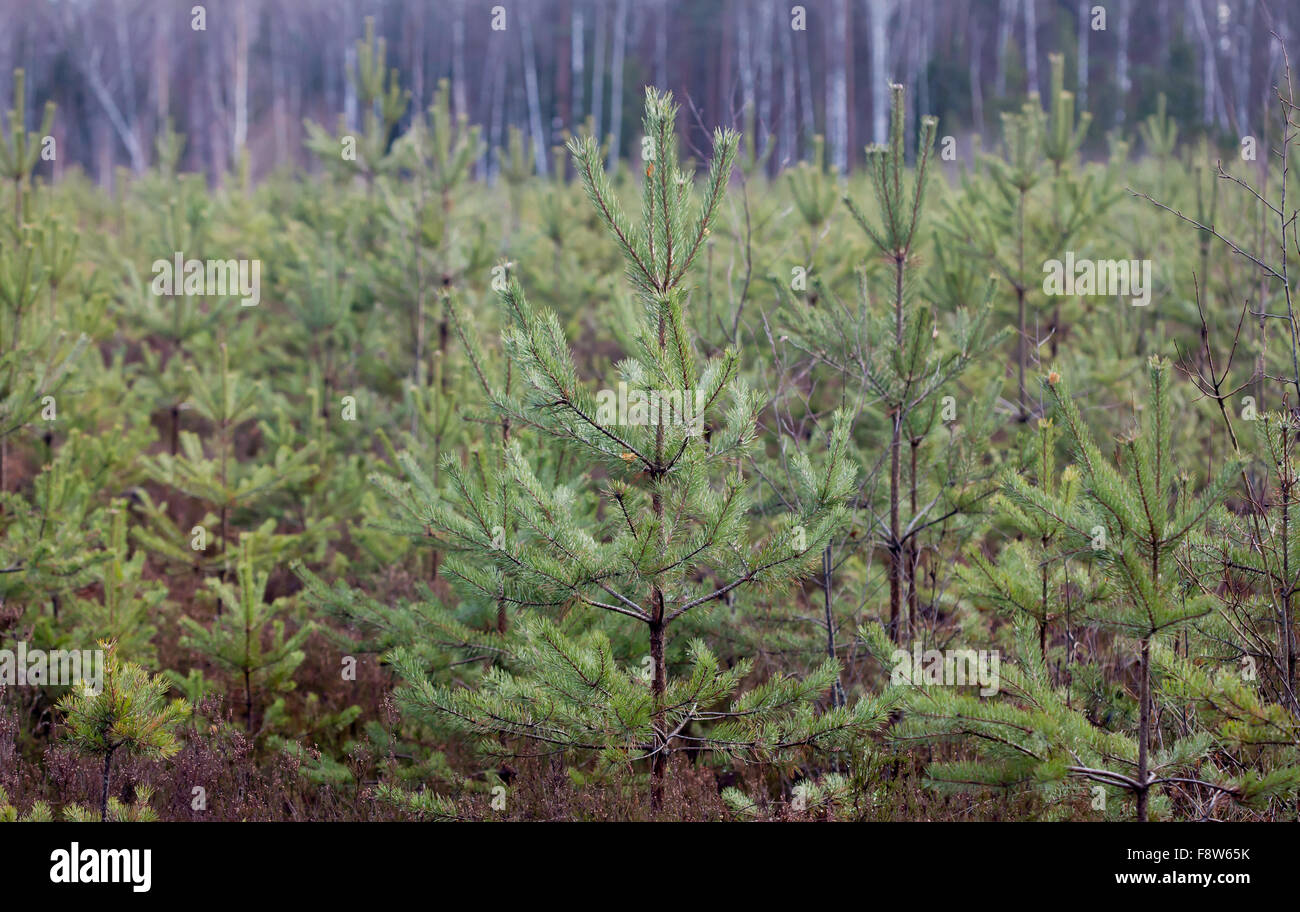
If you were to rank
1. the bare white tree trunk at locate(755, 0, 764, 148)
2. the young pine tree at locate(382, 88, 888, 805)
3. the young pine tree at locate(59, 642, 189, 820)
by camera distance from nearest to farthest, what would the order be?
1. the young pine tree at locate(382, 88, 888, 805)
2. the young pine tree at locate(59, 642, 189, 820)
3. the bare white tree trunk at locate(755, 0, 764, 148)

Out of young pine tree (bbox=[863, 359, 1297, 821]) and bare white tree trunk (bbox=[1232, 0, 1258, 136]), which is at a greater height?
bare white tree trunk (bbox=[1232, 0, 1258, 136])

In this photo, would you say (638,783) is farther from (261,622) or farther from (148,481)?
(148,481)

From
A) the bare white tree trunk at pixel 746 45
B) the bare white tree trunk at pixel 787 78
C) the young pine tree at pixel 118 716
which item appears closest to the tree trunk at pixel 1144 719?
the young pine tree at pixel 118 716

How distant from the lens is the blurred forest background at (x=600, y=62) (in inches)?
948

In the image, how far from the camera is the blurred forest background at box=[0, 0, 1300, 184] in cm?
2408

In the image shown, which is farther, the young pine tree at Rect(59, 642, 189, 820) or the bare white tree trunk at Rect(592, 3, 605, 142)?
the bare white tree trunk at Rect(592, 3, 605, 142)

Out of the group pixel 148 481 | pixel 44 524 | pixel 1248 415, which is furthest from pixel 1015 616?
pixel 148 481

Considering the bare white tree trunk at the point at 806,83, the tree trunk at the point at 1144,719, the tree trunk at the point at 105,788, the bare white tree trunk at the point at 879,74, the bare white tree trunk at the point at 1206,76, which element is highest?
the bare white tree trunk at the point at 806,83

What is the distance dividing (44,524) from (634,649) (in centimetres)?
336

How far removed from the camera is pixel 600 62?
3072 cm

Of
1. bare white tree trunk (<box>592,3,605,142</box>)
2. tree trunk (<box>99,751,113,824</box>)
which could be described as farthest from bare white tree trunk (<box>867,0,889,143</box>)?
tree trunk (<box>99,751,113,824</box>)

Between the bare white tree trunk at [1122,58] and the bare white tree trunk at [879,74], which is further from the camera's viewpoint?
the bare white tree trunk at [879,74]

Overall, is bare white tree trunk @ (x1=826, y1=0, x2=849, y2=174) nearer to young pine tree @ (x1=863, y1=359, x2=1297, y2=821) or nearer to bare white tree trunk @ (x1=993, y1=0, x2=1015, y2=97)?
bare white tree trunk @ (x1=993, y1=0, x2=1015, y2=97)

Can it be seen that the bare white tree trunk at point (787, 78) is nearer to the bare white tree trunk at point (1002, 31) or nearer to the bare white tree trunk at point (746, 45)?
the bare white tree trunk at point (746, 45)
